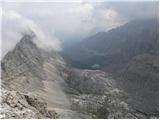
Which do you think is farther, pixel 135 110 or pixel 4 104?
pixel 135 110

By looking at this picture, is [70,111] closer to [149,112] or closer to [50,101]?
[50,101]

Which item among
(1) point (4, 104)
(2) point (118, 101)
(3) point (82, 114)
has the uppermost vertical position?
(2) point (118, 101)

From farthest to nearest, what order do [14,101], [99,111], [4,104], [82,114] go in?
[99,111]
[82,114]
[14,101]
[4,104]

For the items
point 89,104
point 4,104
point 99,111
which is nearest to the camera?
point 4,104

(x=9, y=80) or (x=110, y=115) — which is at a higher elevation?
(x=9, y=80)

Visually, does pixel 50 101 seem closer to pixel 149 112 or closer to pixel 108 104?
pixel 108 104

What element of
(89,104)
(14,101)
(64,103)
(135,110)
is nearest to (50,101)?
(64,103)

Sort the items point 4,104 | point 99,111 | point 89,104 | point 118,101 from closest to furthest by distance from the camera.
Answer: point 4,104
point 99,111
point 89,104
point 118,101

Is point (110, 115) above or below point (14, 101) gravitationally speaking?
above

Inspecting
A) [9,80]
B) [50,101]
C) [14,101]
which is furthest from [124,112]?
[14,101]
